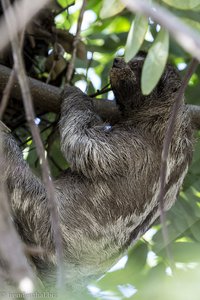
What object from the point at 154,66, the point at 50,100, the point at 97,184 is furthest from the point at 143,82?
the point at 50,100

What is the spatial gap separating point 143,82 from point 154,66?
11cm

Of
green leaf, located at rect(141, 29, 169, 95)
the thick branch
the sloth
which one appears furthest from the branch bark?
green leaf, located at rect(141, 29, 169, 95)

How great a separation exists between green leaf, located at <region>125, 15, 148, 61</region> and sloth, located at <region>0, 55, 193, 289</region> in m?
1.89

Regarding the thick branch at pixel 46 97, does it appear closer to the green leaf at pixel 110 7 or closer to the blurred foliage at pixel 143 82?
the blurred foliage at pixel 143 82

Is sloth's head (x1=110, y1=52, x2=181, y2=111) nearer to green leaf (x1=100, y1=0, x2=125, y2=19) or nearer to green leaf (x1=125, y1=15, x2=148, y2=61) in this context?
green leaf (x1=100, y1=0, x2=125, y2=19)

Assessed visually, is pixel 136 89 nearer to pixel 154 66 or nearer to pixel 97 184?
pixel 97 184

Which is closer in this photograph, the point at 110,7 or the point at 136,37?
the point at 136,37

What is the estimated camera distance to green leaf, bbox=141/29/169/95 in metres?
3.46

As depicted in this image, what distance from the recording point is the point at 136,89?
595 centimetres

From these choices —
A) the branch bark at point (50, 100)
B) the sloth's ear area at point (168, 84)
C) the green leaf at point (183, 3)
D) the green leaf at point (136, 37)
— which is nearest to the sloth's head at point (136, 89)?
the sloth's ear area at point (168, 84)

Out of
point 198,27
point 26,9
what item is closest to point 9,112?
point 198,27

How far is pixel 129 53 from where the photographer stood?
349 centimetres

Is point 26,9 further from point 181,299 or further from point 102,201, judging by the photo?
point 102,201

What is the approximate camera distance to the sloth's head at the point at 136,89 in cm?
589
